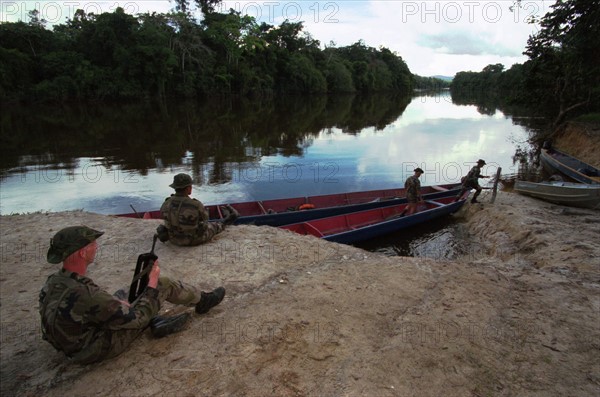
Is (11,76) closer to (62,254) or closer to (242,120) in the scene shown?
(242,120)

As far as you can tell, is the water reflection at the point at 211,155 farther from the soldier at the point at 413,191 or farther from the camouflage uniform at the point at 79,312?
the camouflage uniform at the point at 79,312

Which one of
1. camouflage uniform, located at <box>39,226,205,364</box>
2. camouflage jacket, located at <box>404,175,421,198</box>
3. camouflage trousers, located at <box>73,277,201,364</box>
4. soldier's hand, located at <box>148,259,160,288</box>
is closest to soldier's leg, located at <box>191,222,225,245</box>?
camouflage trousers, located at <box>73,277,201,364</box>

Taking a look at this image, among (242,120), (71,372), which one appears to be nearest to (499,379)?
(71,372)

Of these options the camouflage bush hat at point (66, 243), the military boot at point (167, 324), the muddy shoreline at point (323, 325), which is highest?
the camouflage bush hat at point (66, 243)

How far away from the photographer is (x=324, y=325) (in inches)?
176

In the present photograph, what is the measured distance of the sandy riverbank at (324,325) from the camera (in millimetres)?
3518

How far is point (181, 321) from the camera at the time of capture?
4129mm

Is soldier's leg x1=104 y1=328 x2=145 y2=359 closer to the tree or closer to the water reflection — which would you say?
the water reflection

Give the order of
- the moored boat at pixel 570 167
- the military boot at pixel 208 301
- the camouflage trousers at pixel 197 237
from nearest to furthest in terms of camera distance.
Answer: the military boot at pixel 208 301, the camouflage trousers at pixel 197 237, the moored boat at pixel 570 167

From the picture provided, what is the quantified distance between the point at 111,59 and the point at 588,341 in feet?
172

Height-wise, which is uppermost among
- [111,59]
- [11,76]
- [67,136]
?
[111,59]

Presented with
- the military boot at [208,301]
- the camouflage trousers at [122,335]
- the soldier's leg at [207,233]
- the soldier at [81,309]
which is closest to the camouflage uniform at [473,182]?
the soldier's leg at [207,233]

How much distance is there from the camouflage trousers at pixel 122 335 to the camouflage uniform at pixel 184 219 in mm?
2354

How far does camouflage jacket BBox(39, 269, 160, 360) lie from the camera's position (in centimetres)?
306
